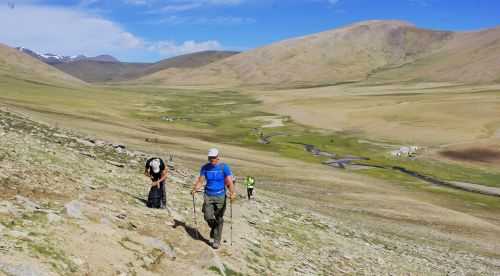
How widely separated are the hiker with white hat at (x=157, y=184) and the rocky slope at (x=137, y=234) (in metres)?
0.56

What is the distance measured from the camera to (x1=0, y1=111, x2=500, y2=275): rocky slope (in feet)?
42.7

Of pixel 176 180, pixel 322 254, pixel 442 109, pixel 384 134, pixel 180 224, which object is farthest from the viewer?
pixel 442 109

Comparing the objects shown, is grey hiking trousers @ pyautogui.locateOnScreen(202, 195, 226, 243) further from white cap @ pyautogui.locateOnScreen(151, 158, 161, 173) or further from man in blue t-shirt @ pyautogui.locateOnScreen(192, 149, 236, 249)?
white cap @ pyautogui.locateOnScreen(151, 158, 161, 173)

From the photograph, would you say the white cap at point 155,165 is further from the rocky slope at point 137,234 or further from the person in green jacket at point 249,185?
the person in green jacket at point 249,185

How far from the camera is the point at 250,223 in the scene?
22516mm

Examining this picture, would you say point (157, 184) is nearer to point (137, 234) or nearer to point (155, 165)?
point (155, 165)

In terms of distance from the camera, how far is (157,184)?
1905 cm

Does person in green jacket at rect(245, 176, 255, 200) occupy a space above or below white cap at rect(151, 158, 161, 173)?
below

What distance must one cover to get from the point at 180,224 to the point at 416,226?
26.3 m

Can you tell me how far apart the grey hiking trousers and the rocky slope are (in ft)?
2.23

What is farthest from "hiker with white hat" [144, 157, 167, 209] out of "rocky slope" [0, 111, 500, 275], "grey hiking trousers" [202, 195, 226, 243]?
"grey hiking trousers" [202, 195, 226, 243]

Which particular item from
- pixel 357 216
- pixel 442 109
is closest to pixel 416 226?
pixel 357 216

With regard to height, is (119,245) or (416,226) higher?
(119,245)

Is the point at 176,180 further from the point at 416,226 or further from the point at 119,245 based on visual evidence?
the point at 416,226
